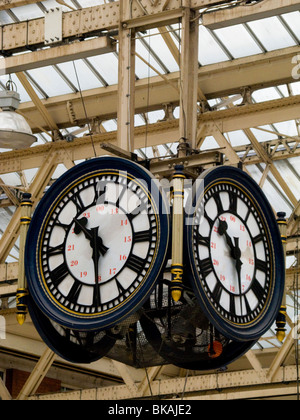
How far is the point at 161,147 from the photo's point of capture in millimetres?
26594

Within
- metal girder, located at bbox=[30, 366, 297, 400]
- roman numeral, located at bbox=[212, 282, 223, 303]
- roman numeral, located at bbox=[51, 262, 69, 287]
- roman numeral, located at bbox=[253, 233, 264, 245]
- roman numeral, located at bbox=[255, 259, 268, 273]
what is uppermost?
roman numeral, located at bbox=[253, 233, 264, 245]

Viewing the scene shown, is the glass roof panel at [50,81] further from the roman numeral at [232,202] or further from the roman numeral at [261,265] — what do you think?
the roman numeral at [261,265]

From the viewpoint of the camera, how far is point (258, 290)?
10.8 m

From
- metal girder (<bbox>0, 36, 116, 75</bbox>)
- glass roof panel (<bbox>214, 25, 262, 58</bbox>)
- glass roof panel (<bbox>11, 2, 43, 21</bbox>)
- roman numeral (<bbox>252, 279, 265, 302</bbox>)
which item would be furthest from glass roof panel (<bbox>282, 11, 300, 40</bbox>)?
roman numeral (<bbox>252, 279, 265, 302</bbox>)

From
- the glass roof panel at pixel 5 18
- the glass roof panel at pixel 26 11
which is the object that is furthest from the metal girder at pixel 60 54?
the glass roof panel at pixel 5 18

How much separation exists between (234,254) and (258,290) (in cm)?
44

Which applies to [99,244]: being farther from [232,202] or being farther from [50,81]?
[50,81]

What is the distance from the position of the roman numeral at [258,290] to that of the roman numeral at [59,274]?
1592 millimetres

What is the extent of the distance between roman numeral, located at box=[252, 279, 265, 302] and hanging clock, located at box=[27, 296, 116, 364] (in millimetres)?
1294

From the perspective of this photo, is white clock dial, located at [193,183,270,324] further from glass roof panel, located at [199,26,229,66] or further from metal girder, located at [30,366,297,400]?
metal girder, located at [30,366,297,400]

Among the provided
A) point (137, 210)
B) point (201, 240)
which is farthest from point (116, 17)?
point (201, 240)

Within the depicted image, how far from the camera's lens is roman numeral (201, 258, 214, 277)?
33.5 feet
